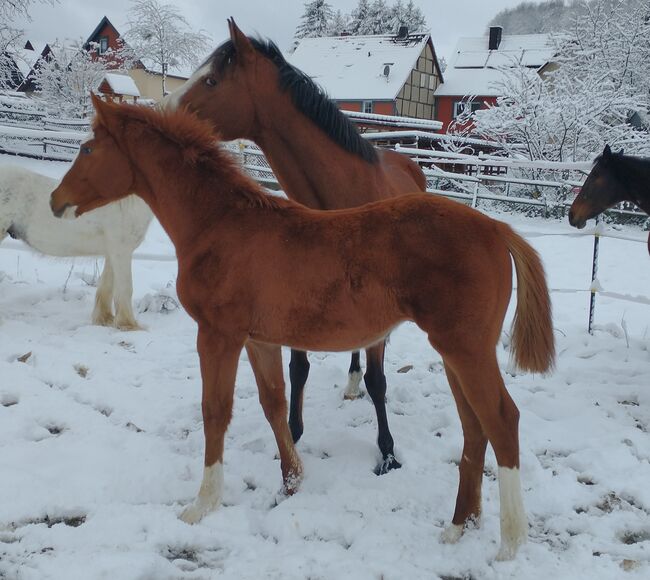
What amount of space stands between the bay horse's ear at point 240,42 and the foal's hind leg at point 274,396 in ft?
5.49

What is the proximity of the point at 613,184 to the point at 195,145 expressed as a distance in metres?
3.81

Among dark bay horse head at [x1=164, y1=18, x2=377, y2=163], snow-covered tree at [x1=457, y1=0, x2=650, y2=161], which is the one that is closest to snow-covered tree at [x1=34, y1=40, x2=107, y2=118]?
snow-covered tree at [x1=457, y1=0, x2=650, y2=161]

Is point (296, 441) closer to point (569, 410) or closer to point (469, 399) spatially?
point (469, 399)

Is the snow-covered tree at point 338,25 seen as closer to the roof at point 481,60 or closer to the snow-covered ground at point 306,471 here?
the roof at point 481,60

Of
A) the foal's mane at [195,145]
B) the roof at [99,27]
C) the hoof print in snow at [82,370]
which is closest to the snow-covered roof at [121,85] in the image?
the roof at [99,27]

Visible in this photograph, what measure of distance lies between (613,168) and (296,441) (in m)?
3.64

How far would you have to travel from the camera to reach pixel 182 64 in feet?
104

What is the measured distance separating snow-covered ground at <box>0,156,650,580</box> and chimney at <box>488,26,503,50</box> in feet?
116

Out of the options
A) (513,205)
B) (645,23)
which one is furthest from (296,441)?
(645,23)

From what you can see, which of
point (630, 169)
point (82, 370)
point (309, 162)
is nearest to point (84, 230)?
point (82, 370)

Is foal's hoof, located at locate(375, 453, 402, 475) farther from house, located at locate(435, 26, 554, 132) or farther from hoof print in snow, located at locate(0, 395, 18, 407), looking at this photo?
house, located at locate(435, 26, 554, 132)

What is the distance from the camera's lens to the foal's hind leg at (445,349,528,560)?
205 centimetres

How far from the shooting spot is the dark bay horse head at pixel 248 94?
3094 millimetres

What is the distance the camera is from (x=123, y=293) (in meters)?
4.91
